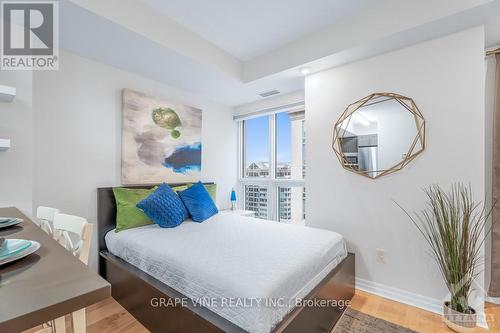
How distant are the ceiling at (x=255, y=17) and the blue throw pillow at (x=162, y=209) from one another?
1.75 meters

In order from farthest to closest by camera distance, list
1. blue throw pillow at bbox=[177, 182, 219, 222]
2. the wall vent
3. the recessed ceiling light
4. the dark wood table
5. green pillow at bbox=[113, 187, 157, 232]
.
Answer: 1. the wall vent
2. blue throw pillow at bbox=[177, 182, 219, 222]
3. the recessed ceiling light
4. green pillow at bbox=[113, 187, 157, 232]
5. the dark wood table

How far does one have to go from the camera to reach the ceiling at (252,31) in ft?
5.92

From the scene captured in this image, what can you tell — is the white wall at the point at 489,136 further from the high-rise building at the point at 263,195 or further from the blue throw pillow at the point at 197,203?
the blue throw pillow at the point at 197,203

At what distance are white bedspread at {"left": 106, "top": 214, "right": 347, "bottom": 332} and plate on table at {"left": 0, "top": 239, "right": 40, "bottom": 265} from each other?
0.87 m

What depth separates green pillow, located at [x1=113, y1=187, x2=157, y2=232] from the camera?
7.79 ft

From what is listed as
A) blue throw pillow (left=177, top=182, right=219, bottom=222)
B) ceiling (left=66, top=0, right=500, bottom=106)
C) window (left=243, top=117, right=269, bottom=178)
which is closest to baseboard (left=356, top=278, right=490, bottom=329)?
blue throw pillow (left=177, top=182, right=219, bottom=222)

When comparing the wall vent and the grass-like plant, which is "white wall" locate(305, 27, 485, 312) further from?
the wall vent

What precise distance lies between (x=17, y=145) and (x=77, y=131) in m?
0.58

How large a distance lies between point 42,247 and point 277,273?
1108 mm

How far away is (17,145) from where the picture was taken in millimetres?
1756

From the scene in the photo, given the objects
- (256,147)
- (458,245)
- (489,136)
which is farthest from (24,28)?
(489,136)

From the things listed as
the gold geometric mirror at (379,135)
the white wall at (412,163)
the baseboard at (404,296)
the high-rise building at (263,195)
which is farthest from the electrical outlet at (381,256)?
the high-rise building at (263,195)

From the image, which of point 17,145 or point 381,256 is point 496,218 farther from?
point 17,145

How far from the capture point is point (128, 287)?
188cm
